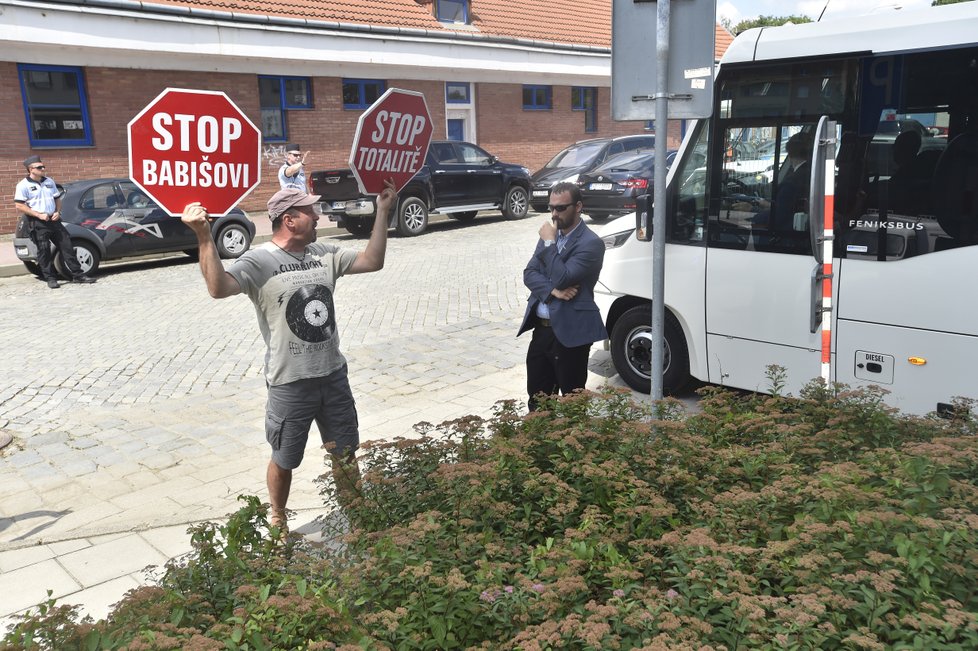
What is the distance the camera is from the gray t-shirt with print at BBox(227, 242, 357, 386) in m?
4.26

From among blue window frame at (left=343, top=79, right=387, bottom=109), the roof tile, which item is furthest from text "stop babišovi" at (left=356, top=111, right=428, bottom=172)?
blue window frame at (left=343, top=79, right=387, bottom=109)

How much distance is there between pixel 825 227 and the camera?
5.12m

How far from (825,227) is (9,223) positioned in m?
18.3

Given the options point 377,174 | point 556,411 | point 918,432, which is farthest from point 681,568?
point 377,174

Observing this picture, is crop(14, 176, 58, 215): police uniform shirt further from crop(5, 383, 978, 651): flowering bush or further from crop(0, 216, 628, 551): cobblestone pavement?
crop(5, 383, 978, 651): flowering bush

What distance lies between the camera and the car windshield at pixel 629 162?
62.3ft

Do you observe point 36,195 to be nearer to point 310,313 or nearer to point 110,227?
point 110,227

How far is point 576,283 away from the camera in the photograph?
5.32 meters

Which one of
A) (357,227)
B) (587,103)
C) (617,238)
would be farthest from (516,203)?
(617,238)

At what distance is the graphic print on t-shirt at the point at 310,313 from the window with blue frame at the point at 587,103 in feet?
89.7

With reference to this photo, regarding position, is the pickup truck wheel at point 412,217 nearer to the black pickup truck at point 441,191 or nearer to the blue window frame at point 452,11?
the black pickup truck at point 441,191

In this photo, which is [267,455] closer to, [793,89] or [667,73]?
[667,73]

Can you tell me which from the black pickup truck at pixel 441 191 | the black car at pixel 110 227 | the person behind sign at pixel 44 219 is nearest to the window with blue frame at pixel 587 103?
the black pickup truck at pixel 441 191

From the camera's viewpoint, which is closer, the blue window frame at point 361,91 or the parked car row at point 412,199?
the parked car row at point 412,199
